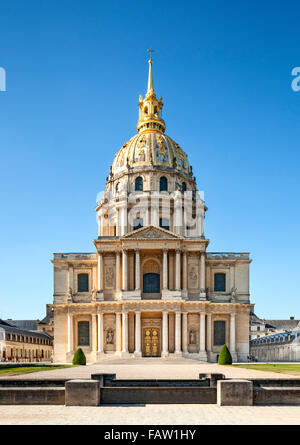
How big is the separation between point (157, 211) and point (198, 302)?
56.7ft

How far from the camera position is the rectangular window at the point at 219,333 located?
2334 inches

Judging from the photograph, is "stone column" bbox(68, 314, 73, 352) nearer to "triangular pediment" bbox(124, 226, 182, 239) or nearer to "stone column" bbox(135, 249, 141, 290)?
"stone column" bbox(135, 249, 141, 290)

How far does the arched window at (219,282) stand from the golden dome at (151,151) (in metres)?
19.8

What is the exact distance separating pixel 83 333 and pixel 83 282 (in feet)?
20.9

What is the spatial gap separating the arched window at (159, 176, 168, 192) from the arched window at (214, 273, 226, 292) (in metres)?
16.9

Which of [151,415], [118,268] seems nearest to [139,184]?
[118,268]

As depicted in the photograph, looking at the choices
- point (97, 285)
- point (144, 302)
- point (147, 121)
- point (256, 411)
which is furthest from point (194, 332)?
point (256, 411)

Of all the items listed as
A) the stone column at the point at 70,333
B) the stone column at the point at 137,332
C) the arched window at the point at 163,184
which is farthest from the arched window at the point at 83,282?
the arched window at the point at 163,184

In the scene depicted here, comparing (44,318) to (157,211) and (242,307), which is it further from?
(242,307)

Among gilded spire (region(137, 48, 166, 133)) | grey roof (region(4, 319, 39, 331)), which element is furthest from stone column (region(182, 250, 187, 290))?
grey roof (region(4, 319, 39, 331))

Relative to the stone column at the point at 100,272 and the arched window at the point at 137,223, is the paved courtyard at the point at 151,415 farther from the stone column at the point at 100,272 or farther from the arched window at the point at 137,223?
the arched window at the point at 137,223

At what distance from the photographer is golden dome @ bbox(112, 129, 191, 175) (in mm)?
73312

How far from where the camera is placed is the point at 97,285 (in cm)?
6038

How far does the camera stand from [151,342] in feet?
188
